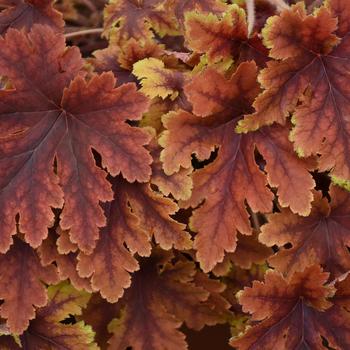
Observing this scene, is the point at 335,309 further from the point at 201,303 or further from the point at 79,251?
the point at 79,251

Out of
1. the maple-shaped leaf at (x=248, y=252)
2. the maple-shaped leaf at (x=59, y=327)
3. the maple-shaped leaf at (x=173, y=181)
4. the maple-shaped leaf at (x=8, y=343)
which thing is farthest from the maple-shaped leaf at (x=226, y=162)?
the maple-shaped leaf at (x=8, y=343)

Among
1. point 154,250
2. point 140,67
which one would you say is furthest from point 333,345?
point 140,67

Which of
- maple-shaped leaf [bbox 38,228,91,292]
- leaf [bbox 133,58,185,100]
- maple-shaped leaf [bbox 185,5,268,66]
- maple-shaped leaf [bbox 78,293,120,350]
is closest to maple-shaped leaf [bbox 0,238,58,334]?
maple-shaped leaf [bbox 38,228,91,292]

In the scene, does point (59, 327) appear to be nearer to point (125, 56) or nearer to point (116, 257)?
point (116, 257)

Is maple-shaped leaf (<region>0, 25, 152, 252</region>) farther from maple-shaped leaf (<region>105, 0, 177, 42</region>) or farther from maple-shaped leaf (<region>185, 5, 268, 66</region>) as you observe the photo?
maple-shaped leaf (<region>105, 0, 177, 42</region>)

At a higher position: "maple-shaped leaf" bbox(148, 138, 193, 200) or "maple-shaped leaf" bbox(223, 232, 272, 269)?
"maple-shaped leaf" bbox(148, 138, 193, 200)

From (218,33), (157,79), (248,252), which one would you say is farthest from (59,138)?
(248,252)

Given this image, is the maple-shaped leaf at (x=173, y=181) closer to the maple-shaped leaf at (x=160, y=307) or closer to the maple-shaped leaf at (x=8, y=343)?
the maple-shaped leaf at (x=160, y=307)
